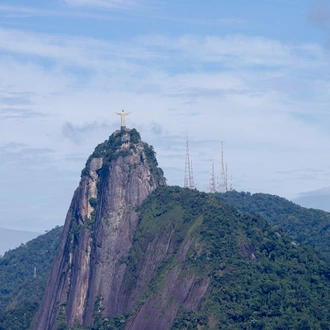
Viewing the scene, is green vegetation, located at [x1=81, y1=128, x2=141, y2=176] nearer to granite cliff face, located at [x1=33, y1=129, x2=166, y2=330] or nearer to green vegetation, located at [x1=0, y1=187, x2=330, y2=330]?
granite cliff face, located at [x1=33, y1=129, x2=166, y2=330]

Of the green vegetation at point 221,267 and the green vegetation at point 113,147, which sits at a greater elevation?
the green vegetation at point 113,147

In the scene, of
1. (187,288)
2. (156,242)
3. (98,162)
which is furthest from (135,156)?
(187,288)

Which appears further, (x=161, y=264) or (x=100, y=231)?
(x=100, y=231)

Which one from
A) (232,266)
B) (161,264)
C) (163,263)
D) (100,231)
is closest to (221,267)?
(232,266)

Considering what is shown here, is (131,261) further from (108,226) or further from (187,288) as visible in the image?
(187,288)

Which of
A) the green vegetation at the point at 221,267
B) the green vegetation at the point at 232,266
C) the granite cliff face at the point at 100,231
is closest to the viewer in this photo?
the green vegetation at the point at 232,266

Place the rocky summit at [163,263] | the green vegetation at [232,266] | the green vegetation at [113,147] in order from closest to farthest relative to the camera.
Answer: the green vegetation at [232,266] → the rocky summit at [163,263] → the green vegetation at [113,147]

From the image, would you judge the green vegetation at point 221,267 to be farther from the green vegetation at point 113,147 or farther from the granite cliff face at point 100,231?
the green vegetation at point 113,147

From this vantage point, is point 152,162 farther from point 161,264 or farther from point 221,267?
point 221,267

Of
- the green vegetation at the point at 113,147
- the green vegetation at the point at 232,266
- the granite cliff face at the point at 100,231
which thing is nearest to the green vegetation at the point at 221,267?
the green vegetation at the point at 232,266

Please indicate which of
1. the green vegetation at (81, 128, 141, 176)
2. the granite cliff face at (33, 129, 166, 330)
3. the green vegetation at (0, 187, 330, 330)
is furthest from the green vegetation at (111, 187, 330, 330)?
the green vegetation at (81, 128, 141, 176)
